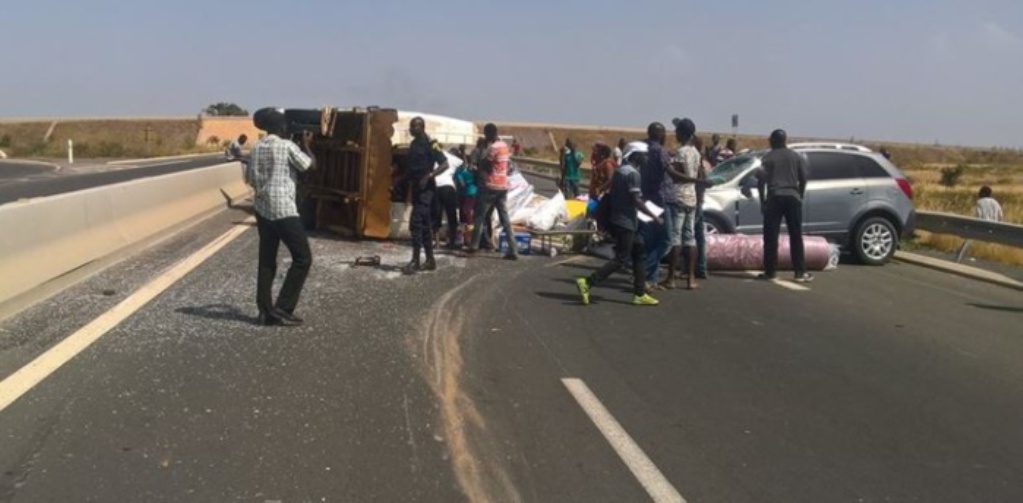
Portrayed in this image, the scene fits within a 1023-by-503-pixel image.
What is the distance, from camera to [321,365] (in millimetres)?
7098

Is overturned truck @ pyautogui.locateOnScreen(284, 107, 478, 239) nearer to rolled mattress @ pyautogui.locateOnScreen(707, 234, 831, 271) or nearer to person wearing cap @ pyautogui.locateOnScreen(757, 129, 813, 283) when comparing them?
rolled mattress @ pyautogui.locateOnScreen(707, 234, 831, 271)

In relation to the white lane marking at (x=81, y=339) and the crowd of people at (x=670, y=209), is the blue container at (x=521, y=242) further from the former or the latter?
the white lane marking at (x=81, y=339)

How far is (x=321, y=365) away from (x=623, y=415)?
233 centimetres

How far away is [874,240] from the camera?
14031 mm

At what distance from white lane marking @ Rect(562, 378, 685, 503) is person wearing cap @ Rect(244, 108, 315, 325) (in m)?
2.80

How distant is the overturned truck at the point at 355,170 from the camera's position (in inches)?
577

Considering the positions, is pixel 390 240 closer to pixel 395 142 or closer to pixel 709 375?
pixel 395 142

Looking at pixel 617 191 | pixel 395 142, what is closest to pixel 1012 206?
pixel 395 142

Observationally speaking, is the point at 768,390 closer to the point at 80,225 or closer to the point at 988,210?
the point at 80,225

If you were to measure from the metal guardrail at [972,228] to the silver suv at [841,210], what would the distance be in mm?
1024

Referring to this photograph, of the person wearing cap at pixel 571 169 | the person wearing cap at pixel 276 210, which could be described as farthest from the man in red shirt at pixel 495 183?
the person wearing cap at pixel 571 169

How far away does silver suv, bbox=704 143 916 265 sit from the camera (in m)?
14.0

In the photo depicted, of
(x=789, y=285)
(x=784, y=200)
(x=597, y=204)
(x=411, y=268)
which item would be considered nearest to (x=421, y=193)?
(x=411, y=268)

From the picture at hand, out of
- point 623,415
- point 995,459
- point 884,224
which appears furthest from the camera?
point 884,224
